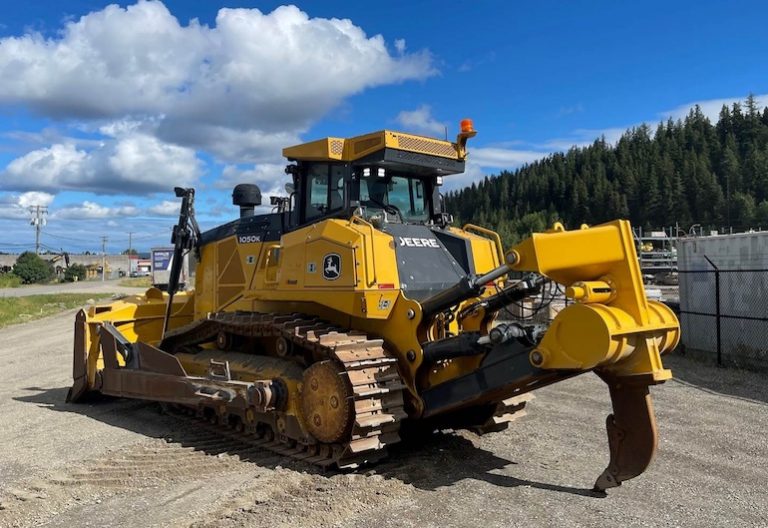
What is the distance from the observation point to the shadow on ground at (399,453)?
19.9 feet

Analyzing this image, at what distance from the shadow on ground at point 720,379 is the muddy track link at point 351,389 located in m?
6.79

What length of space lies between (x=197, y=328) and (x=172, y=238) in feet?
6.31

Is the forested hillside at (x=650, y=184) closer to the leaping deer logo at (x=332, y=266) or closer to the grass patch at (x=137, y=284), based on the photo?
the grass patch at (x=137, y=284)

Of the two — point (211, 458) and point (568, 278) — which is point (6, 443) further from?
point (568, 278)

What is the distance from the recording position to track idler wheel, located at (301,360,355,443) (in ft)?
19.2

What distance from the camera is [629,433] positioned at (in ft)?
17.7

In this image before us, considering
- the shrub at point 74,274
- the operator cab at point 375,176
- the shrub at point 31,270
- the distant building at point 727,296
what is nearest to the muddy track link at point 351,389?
the operator cab at point 375,176

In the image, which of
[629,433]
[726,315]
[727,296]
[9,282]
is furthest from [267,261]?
[9,282]

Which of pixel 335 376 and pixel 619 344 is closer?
pixel 619 344

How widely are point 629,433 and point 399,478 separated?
2131 millimetres

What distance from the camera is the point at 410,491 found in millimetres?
5703

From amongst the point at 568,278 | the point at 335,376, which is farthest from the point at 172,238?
the point at 568,278

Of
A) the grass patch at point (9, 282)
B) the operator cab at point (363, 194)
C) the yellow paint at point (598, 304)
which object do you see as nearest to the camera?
the yellow paint at point (598, 304)

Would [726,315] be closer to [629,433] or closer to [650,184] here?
[629,433]
